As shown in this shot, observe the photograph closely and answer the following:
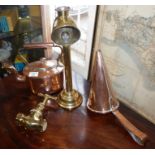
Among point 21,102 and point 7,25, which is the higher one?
point 7,25

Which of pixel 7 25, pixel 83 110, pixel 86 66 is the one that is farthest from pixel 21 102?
pixel 7 25

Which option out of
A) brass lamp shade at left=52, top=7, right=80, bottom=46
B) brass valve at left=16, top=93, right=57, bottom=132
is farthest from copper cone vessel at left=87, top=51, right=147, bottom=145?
brass valve at left=16, top=93, right=57, bottom=132

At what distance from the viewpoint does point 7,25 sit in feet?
4.42

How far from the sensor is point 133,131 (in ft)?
2.08

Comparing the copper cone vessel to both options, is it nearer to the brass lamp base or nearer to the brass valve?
the brass lamp base

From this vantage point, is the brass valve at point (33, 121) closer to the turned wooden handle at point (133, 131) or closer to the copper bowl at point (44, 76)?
the copper bowl at point (44, 76)

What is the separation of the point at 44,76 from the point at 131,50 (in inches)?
16.5

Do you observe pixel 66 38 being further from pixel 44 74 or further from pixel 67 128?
pixel 67 128

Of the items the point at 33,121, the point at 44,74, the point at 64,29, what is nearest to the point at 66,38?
the point at 64,29

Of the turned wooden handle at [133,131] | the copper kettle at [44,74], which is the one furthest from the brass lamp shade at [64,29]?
the turned wooden handle at [133,131]

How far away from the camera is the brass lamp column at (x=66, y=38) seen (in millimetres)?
567

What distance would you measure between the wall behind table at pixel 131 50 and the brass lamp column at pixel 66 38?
0.93 feet

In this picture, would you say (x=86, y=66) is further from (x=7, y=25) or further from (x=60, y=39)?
(x=7, y=25)

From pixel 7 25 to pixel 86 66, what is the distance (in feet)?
2.40
